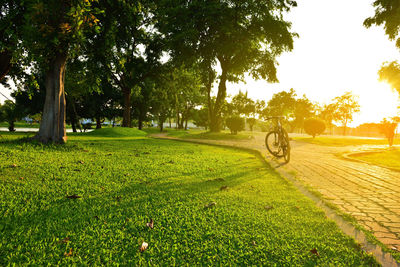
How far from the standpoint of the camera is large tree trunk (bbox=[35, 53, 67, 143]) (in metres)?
7.02

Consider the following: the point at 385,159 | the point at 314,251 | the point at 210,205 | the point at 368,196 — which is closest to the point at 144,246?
the point at 210,205

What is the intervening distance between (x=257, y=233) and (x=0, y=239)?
2.56 metres

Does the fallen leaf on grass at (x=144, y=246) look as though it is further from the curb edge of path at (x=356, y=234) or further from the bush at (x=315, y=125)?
the bush at (x=315, y=125)

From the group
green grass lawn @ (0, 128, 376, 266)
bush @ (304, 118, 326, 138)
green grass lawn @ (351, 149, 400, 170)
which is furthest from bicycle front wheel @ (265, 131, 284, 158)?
bush @ (304, 118, 326, 138)

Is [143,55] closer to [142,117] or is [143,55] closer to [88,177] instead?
[88,177]

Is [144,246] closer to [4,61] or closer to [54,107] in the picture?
[54,107]

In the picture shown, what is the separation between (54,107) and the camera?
7145 mm

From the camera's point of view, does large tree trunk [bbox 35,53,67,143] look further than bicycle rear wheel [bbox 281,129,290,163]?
No

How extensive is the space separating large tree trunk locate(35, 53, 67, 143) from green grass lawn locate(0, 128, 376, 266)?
351 centimetres

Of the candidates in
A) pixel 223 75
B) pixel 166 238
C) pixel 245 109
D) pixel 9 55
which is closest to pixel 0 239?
pixel 166 238

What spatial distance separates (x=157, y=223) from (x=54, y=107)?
7.26 metres

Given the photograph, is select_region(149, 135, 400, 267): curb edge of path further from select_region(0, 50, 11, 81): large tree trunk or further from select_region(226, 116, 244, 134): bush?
select_region(226, 116, 244, 134): bush

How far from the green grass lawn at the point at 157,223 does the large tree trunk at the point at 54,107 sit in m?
3.51

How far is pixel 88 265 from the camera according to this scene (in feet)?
5.15
